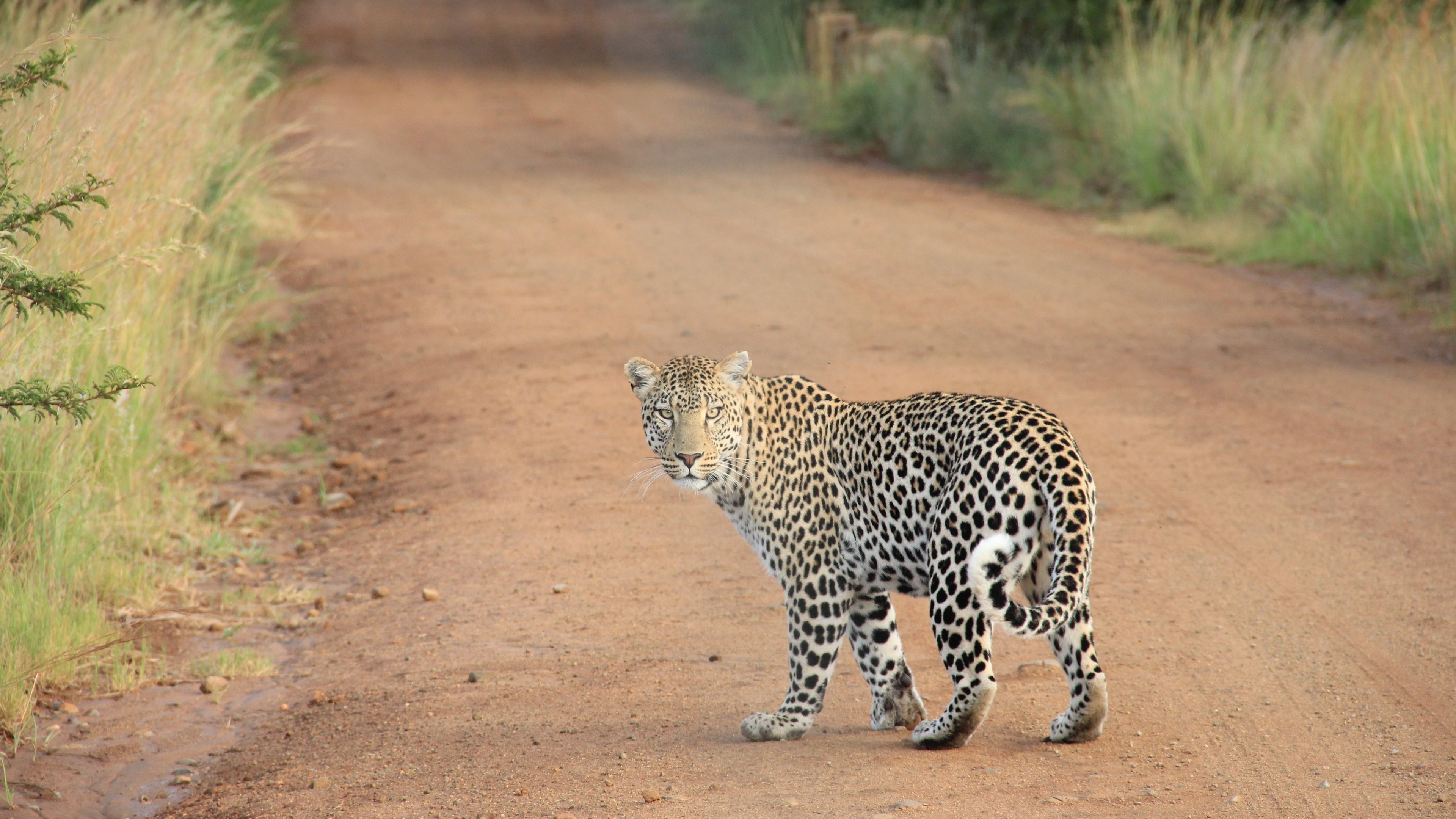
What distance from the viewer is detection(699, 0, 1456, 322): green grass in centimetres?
1253

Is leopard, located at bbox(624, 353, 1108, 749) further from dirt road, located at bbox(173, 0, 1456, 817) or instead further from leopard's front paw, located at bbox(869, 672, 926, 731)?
dirt road, located at bbox(173, 0, 1456, 817)

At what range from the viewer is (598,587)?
6973 mm

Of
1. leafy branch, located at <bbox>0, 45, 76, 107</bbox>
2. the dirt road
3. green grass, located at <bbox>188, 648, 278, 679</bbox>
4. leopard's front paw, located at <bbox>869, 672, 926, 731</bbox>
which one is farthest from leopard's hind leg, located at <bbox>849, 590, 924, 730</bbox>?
leafy branch, located at <bbox>0, 45, 76, 107</bbox>

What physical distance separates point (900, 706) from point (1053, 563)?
0.83 metres

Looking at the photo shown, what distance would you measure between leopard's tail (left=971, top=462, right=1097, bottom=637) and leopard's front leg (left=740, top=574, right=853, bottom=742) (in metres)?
0.67

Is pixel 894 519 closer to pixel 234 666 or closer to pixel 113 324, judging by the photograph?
pixel 234 666

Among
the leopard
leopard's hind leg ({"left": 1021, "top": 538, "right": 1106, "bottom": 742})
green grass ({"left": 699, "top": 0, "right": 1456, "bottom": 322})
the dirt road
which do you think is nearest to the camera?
the leopard

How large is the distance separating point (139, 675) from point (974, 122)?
1393 centimetres

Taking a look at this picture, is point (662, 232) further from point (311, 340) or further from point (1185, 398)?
point (1185, 398)

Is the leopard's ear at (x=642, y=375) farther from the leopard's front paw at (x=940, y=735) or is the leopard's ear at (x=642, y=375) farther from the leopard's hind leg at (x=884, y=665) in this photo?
the leopard's front paw at (x=940, y=735)

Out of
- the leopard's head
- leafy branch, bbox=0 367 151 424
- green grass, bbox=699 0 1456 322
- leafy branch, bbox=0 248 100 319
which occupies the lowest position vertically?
green grass, bbox=699 0 1456 322

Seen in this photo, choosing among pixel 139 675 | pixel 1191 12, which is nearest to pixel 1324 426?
pixel 139 675

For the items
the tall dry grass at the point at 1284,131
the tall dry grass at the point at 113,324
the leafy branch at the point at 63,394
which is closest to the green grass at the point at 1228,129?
the tall dry grass at the point at 1284,131

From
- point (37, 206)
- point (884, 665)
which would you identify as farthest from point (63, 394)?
point (884, 665)
